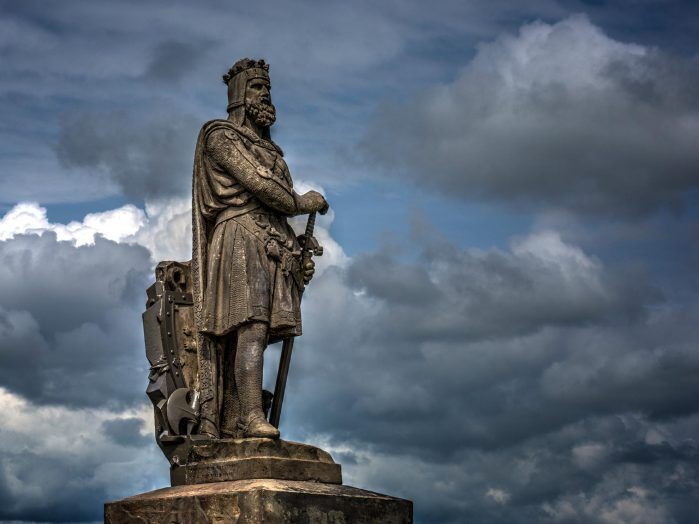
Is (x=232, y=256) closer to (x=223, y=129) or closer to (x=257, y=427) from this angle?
(x=223, y=129)

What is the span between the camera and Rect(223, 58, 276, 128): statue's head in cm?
1569

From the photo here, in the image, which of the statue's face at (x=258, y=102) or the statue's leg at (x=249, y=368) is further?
the statue's face at (x=258, y=102)

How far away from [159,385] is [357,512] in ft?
10.6

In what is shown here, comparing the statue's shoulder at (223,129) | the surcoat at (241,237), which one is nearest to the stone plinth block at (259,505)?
the surcoat at (241,237)

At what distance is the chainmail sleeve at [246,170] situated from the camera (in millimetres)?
15062

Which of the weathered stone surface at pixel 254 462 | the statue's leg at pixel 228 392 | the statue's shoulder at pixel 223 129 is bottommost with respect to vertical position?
the weathered stone surface at pixel 254 462

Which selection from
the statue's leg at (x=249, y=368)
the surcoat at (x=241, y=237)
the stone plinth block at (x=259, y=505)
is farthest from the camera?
the surcoat at (x=241, y=237)

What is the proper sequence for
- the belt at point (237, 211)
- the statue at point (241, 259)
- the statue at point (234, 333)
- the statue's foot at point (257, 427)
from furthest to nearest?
the belt at point (237, 211), the statue at point (241, 259), the statue's foot at point (257, 427), the statue at point (234, 333)

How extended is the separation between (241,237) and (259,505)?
11.6ft

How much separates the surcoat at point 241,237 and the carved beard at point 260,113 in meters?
0.27

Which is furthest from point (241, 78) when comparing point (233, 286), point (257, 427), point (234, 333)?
point (257, 427)

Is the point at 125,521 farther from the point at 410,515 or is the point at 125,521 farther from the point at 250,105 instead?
the point at 250,105

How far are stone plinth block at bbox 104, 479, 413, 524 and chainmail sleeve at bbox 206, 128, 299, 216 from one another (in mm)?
3595

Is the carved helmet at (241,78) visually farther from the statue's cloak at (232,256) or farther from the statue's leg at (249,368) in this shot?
the statue's leg at (249,368)
